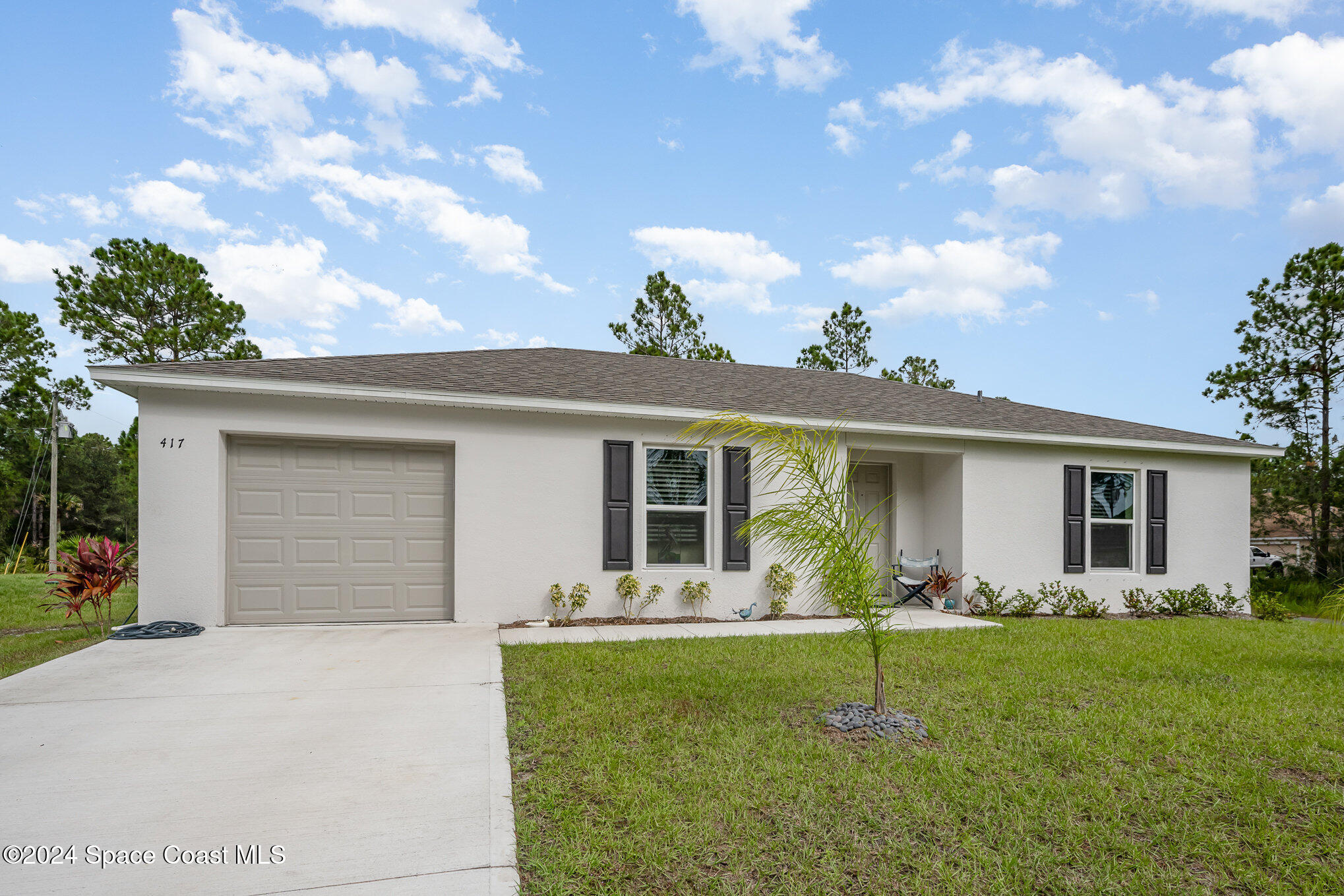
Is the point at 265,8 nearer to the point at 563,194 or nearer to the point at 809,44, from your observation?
the point at 563,194

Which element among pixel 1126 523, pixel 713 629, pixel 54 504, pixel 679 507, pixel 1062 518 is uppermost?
pixel 679 507

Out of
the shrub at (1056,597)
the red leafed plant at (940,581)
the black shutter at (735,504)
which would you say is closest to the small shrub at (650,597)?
the black shutter at (735,504)

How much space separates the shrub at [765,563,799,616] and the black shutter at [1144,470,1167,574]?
5.96 metres

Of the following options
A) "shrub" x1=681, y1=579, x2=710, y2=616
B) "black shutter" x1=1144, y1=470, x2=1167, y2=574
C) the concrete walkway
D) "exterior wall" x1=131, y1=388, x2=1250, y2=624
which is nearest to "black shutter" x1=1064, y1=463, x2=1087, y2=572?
"exterior wall" x1=131, y1=388, x2=1250, y2=624

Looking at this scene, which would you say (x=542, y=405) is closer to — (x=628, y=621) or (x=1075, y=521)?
(x=628, y=621)

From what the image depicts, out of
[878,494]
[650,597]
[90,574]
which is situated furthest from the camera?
[878,494]

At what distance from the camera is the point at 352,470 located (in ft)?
24.7

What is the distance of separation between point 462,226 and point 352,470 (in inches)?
382

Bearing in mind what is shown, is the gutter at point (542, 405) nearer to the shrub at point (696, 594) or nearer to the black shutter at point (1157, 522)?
the black shutter at point (1157, 522)

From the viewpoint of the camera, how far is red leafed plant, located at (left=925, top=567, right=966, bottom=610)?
923cm

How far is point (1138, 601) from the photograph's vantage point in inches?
388

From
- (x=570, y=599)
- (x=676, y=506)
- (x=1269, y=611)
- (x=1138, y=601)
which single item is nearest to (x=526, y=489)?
(x=570, y=599)

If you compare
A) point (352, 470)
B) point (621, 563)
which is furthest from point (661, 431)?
point (352, 470)

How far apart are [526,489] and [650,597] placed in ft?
6.82
